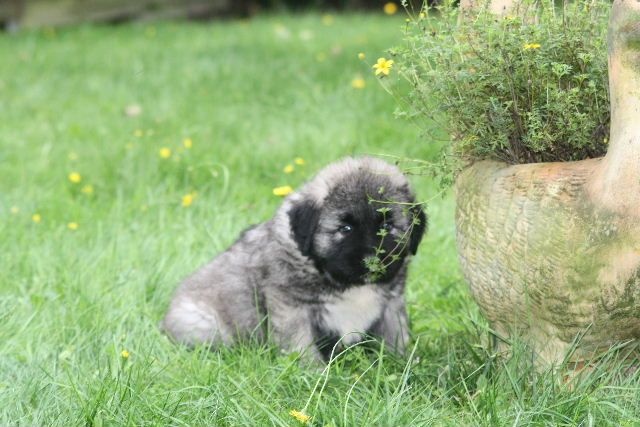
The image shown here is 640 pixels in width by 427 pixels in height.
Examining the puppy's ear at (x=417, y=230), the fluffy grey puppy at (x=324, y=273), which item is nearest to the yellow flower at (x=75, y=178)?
the fluffy grey puppy at (x=324, y=273)

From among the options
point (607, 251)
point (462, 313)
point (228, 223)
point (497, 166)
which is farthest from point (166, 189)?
point (607, 251)

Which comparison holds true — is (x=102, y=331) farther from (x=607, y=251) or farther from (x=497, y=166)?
(x=607, y=251)

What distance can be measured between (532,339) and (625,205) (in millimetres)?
541

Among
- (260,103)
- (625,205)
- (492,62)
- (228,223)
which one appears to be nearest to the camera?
(625,205)

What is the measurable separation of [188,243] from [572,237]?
238 centimetres

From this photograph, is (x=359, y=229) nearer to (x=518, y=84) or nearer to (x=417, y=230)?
(x=417, y=230)

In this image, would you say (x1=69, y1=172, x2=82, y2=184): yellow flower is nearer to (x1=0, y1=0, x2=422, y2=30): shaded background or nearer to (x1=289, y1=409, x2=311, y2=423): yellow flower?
(x1=289, y1=409, x2=311, y2=423): yellow flower

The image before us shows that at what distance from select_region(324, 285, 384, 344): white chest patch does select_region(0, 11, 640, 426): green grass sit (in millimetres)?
149

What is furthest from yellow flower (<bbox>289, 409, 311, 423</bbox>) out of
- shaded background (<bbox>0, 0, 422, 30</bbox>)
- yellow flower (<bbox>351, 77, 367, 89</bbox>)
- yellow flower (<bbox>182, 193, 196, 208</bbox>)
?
shaded background (<bbox>0, 0, 422, 30</bbox>)

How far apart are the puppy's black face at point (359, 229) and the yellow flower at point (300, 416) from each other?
67 cm

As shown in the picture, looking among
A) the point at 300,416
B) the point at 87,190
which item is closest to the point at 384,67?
the point at 300,416

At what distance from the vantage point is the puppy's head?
3.28 m

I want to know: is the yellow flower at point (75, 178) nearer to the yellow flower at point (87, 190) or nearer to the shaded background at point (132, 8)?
the yellow flower at point (87, 190)

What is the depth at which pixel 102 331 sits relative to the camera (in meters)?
3.60
